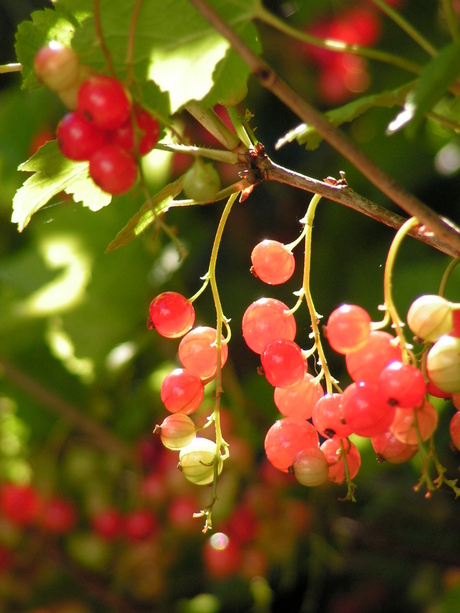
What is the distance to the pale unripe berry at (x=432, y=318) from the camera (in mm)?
448

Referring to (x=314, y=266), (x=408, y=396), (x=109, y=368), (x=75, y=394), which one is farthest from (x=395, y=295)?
(x=408, y=396)

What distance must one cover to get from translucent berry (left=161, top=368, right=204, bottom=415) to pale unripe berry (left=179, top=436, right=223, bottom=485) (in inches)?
1.1

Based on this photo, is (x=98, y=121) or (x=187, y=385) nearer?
(x=98, y=121)

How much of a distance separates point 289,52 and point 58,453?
39.1 inches

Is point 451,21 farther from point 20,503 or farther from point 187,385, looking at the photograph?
point 20,503

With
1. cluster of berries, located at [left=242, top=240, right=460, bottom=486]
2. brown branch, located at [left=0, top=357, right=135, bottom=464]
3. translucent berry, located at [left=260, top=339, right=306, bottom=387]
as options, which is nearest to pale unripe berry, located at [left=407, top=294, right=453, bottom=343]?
cluster of berries, located at [left=242, top=240, right=460, bottom=486]

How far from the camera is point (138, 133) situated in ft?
1.43

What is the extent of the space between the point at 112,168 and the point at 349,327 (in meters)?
0.17

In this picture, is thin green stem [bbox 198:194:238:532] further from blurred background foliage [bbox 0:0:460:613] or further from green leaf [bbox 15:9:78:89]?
blurred background foliage [bbox 0:0:460:613]

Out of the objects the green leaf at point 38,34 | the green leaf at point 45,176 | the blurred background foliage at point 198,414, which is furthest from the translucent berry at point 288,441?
the blurred background foliage at point 198,414

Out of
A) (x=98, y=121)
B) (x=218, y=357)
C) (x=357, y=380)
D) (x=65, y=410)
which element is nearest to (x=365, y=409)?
(x=357, y=380)

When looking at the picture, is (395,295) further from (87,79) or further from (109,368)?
(87,79)

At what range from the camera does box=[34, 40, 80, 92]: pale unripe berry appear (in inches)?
16.4

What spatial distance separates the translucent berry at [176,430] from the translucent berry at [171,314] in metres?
0.06
